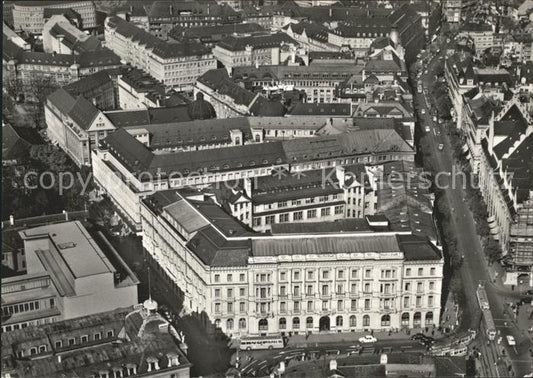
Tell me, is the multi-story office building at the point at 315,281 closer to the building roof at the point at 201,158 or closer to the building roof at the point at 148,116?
the building roof at the point at 201,158

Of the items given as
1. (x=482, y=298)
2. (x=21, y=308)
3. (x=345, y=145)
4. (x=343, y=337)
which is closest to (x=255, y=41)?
(x=345, y=145)

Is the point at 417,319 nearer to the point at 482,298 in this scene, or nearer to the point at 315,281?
the point at 482,298

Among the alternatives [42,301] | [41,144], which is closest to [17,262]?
[42,301]

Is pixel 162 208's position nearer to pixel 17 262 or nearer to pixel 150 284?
pixel 150 284

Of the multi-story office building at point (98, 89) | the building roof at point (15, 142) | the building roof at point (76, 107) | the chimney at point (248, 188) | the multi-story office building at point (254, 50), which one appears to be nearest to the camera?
the chimney at point (248, 188)

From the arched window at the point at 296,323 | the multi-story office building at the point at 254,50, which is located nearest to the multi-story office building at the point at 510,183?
the arched window at the point at 296,323

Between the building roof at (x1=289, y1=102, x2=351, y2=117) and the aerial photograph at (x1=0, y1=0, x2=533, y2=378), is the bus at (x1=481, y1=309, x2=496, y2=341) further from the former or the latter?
the building roof at (x1=289, y1=102, x2=351, y2=117)
